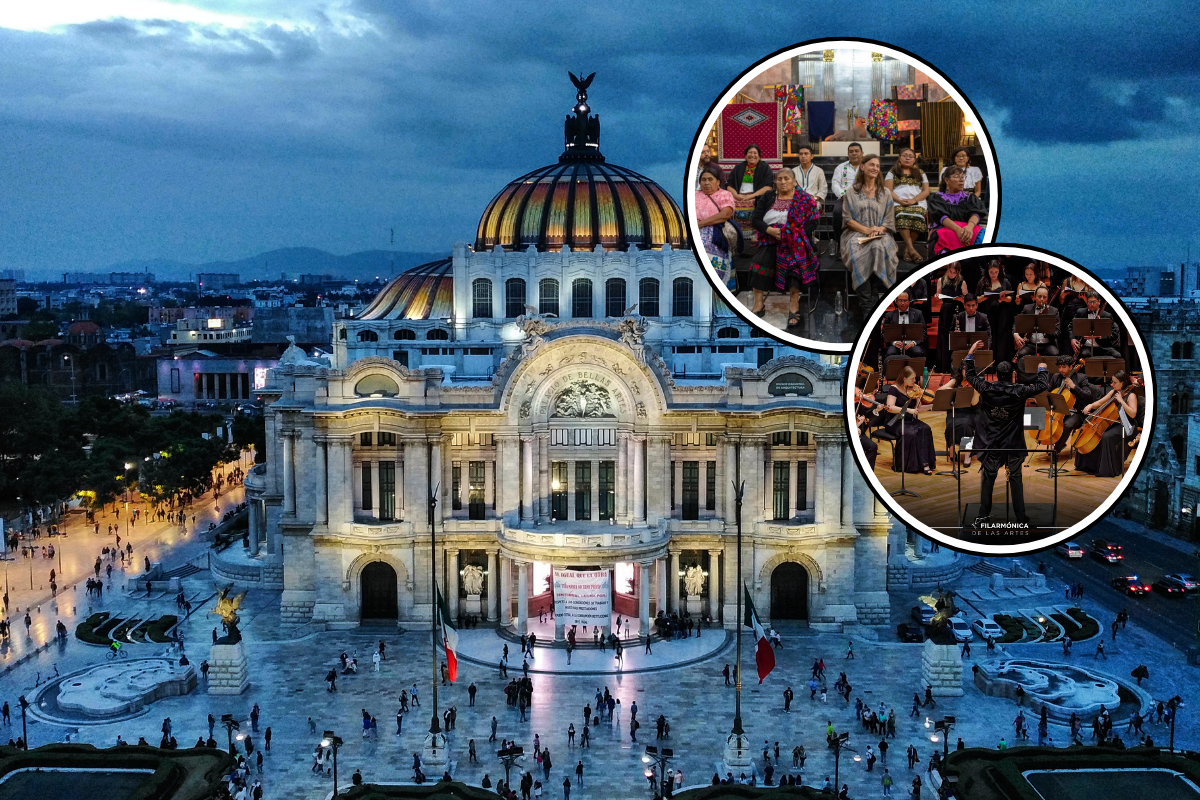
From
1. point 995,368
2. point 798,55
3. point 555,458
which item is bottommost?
point 555,458

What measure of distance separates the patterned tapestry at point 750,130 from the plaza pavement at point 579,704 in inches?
1529

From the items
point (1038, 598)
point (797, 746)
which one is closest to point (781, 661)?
point (797, 746)

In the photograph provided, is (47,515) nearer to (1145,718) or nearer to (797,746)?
(797,746)

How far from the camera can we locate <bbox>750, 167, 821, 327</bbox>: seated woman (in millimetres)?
18234

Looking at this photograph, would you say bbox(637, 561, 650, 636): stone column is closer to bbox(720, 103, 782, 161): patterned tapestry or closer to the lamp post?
the lamp post

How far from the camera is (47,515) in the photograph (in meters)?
109

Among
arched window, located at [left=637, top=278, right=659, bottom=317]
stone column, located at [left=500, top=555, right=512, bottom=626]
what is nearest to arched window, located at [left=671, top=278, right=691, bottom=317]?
arched window, located at [left=637, top=278, right=659, bottom=317]

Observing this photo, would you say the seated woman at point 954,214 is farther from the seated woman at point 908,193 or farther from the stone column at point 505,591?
the stone column at point 505,591

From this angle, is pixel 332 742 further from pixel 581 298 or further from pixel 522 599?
pixel 581 298

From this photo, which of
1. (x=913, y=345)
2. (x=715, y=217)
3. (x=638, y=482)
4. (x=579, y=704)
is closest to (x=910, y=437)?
(x=913, y=345)

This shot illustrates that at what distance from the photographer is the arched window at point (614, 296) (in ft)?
281

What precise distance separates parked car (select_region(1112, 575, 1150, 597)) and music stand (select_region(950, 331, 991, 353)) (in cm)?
6910

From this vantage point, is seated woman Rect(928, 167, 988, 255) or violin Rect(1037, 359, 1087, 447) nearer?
seated woman Rect(928, 167, 988, 255)

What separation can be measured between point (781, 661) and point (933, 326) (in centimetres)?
A: 5241
